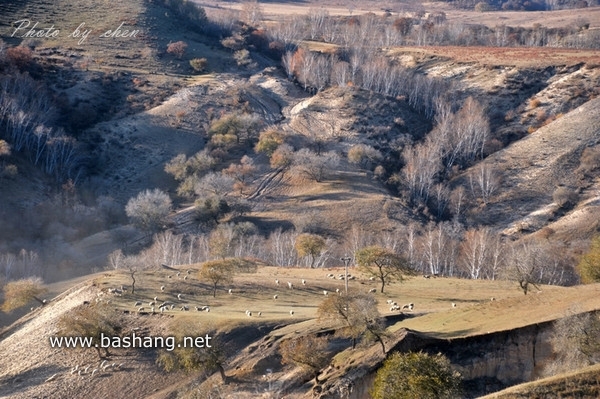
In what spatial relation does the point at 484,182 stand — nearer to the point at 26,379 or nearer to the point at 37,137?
the point at 37,137

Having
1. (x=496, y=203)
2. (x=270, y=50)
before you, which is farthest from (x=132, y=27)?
(x=496, y=203)

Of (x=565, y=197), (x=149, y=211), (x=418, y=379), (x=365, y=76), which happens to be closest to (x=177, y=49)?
(x=365, y=76)

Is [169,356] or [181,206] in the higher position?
[169,356]

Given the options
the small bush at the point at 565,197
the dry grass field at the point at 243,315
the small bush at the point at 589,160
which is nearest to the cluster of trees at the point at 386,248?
the small bush at the point at 565,197

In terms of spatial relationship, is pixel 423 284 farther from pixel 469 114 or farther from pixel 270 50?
pixel 270 50

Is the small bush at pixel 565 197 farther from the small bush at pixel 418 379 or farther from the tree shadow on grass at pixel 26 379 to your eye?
the tree shadow on grass at pixel 26 379

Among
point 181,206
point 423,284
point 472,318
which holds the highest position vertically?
point 472,318
